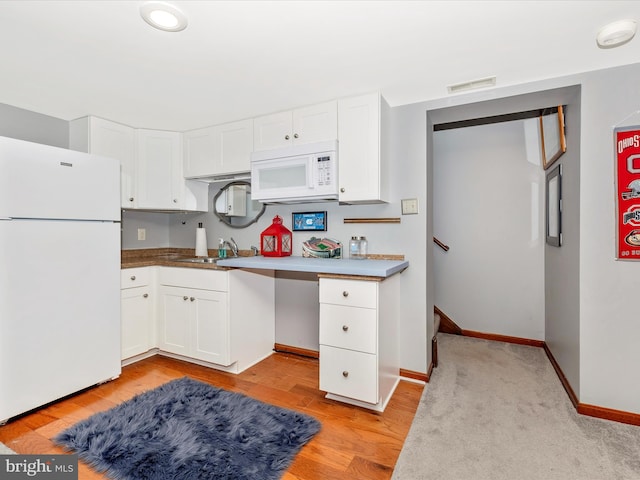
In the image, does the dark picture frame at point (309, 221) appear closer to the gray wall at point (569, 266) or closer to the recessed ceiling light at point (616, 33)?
the gray wall at point (569, 266)

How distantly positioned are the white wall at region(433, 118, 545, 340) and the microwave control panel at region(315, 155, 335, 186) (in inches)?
73.2

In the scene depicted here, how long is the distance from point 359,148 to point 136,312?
7.56ft

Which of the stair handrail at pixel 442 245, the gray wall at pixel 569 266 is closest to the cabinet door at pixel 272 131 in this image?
the gray wall at pixel 569 266

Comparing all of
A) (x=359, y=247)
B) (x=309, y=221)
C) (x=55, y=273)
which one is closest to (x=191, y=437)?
(x=55, y=273)

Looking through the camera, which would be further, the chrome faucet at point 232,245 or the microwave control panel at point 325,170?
the chrome faucet at point 232,245

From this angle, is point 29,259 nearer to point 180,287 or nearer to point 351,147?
point 180,287

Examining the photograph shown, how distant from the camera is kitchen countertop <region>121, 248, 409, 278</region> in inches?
79.7

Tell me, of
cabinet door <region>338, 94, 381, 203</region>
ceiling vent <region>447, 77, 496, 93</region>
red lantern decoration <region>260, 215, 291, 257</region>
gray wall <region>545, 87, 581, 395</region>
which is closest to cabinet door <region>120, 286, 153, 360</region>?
red lantern decoration <region>260, 215, 291, 257</region>

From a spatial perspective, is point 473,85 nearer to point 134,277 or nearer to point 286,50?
point 286,50

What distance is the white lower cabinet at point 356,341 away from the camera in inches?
78.7

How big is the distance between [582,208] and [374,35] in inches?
65.3

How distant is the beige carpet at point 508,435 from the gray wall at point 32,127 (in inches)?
138

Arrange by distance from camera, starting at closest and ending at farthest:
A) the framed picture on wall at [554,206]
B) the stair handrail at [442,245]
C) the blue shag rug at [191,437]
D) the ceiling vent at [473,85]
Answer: the blue shag rug at [191,437], the ceiling vent at [473,85], the framed picture on wall at [554,206], the stair handrail at [442,245]

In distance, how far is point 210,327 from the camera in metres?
2.60
